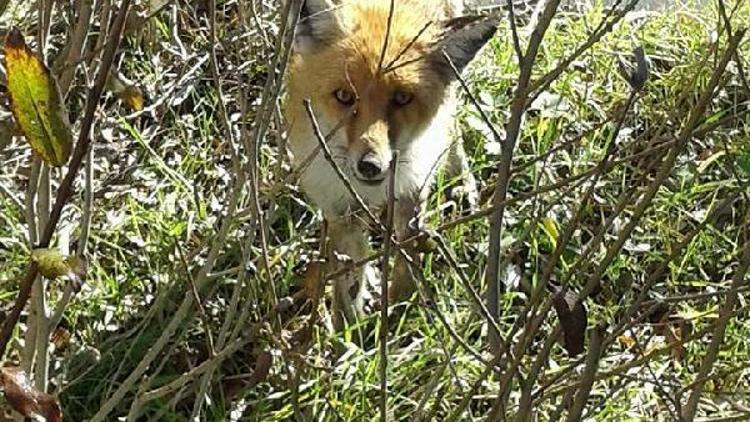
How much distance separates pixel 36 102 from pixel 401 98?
280 cm

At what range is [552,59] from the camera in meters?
5.10

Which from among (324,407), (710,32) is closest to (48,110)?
(324,407)

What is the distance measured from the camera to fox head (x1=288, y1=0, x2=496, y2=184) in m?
3.95

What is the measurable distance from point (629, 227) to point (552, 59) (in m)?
3.41

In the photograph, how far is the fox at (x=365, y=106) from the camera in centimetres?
399

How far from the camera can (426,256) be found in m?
4.21

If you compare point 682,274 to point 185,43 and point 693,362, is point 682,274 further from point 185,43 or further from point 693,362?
point 185,43

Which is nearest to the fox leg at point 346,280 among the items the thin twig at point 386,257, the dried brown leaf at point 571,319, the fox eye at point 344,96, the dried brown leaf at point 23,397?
the fox eye at point 344,96

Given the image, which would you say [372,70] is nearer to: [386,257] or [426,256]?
[426,256]

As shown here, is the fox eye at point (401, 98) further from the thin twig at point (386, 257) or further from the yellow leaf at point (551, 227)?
the thin twig at point (386, 257)

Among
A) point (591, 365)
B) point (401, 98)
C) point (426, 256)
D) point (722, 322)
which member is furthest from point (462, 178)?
point (591, 365)

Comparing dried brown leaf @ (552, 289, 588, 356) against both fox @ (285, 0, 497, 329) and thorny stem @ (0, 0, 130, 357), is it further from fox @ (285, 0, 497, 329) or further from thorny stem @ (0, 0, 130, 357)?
fox @ (285, 0, 497, 329)

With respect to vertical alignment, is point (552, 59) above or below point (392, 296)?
above

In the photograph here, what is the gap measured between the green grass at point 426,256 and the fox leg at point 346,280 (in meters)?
0.08
